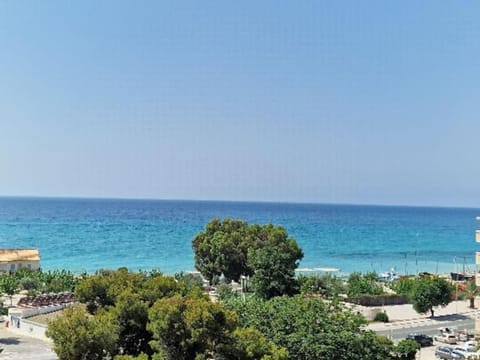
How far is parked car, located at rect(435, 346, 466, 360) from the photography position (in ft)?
105

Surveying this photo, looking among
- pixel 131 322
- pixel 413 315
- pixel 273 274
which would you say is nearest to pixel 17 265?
pixel 273 274

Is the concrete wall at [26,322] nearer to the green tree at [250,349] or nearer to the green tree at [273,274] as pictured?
the green tree at [273,274]

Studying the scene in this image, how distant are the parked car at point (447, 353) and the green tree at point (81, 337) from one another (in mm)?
21422

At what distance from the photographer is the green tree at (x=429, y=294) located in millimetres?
44781

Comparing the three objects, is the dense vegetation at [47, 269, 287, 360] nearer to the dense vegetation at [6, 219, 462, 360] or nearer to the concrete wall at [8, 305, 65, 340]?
the dense vegetation at [6, 219, 462, 360]

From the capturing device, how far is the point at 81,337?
1727 centimetres

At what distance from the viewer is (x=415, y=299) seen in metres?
45.3

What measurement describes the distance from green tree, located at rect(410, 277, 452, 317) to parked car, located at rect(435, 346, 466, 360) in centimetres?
1142

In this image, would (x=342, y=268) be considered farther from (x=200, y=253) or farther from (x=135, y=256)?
(x=200, y=253)

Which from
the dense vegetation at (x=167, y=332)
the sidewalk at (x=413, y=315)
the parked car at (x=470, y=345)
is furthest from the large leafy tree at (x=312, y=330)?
the sidewalk at (x=413, y=315)

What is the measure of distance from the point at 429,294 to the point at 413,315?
344 cm

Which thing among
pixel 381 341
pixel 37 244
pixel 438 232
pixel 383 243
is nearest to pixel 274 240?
pixel 381 341

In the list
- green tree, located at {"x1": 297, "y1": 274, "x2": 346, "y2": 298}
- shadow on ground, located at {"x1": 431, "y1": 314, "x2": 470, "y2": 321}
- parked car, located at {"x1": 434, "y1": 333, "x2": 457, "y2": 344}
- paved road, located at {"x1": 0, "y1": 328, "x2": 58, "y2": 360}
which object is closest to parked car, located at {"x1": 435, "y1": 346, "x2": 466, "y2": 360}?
parked car, located at {"x1": 434, "y1": 333, "x2": 457, "y2": 344}

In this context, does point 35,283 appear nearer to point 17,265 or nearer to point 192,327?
point 17,265
